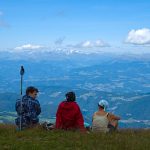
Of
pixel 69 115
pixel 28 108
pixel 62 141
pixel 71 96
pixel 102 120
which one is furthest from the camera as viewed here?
pixel 102 120

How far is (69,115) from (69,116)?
4 cm

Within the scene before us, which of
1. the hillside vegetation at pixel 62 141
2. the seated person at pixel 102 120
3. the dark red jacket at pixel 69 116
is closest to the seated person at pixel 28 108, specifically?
the dark red jacket at pixel 69 116

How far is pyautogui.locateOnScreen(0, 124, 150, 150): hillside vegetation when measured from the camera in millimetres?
9805

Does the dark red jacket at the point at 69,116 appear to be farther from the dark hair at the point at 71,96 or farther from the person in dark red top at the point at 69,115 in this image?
the dark hair at the point at 71,96

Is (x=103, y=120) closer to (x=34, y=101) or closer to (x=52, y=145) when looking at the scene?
(x=34, y=101)

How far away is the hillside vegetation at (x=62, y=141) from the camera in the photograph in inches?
386

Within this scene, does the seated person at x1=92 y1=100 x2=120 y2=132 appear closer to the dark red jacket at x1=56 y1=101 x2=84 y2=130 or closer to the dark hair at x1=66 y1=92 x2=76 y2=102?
the dark red jacket at x1=56 y1=101 x2=84 y2=130

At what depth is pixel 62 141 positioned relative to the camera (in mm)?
10664

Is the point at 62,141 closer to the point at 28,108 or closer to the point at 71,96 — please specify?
the point at 71,96

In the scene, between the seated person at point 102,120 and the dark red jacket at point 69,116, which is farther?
the seated person at point 102,120

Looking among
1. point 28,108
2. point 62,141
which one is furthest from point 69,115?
point 62,141

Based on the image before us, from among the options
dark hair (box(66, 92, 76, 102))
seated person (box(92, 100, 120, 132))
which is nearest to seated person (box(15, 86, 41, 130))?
dark hair (box(66, 92, 76, 102))

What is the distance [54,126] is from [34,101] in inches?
43.8

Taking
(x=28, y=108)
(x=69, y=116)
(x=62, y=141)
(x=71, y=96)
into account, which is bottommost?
(x=62, y=141)
